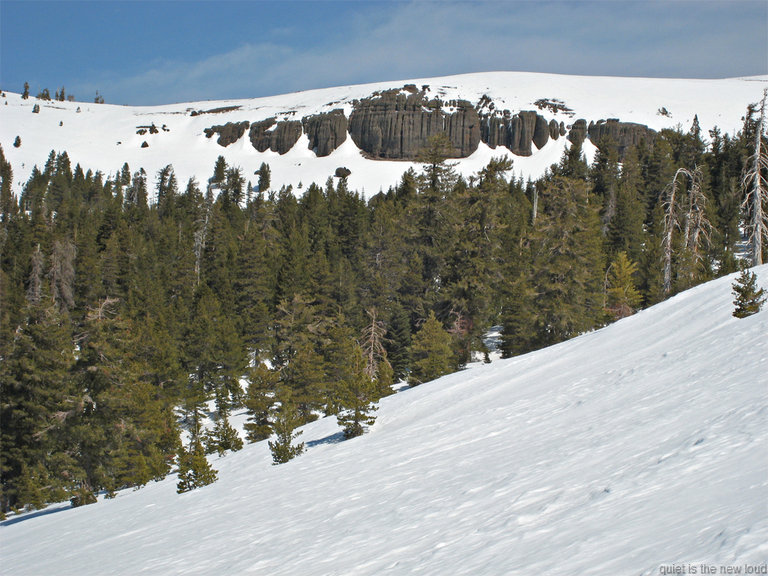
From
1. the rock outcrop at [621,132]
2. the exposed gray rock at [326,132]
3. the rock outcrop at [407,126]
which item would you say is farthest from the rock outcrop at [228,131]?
the rock outcrop at [621,132]

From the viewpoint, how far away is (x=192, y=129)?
17488 cm

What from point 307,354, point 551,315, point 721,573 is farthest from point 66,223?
point 721,573

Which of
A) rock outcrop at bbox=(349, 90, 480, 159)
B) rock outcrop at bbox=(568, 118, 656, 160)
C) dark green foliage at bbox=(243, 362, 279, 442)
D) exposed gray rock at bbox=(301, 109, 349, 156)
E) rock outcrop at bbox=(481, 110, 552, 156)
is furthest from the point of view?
exposed gray rock at bbox=(301, 109, 349, 156)

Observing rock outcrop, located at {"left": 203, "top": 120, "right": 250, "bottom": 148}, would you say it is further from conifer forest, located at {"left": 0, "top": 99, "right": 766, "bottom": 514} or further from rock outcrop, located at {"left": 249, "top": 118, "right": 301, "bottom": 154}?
conifer forest, located at {"left": 0, "top": 99, "right": 766, "bottom": 514}

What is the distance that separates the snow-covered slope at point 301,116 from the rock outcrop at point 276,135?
7.71 feet

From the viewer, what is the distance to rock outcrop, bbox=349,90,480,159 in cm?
15612

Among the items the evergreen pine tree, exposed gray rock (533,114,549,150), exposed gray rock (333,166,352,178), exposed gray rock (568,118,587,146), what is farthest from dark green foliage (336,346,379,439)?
exposed gray rock (568,118,587,146)

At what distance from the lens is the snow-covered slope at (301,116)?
14700cm

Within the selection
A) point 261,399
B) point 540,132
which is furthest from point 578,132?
point 261,399

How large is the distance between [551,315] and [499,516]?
26923 millimetres

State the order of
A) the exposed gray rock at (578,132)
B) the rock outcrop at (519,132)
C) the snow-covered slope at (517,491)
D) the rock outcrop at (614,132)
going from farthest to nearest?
1. the exposed gray rock at (578,132)
2. the rock outcrop at (519,132)
3. the rock outcrop at (614,132)
4. the snow-covered slope at (517,491)

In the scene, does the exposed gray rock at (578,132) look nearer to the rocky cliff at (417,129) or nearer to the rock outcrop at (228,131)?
the rocky cliff at (417,129)

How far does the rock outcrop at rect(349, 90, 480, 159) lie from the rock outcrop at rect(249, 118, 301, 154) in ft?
51.0

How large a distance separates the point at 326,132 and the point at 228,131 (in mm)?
29464
